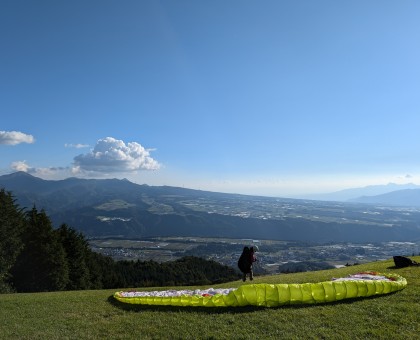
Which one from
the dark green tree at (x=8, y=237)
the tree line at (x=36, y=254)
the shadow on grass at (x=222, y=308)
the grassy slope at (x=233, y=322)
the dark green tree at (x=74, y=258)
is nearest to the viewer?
the grassy slope at (x=233, y=322)

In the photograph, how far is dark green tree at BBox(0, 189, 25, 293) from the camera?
53.0 metres

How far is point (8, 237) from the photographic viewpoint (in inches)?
2138

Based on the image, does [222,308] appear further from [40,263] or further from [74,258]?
[74,258]

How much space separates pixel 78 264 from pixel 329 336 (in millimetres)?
63362

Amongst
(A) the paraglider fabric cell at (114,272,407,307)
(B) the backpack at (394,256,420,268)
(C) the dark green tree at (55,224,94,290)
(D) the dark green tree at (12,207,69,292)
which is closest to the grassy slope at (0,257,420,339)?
(A) the paraglider fabric cell at (114,272,407,307)

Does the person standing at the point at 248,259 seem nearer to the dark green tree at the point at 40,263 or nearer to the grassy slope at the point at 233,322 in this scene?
the grassy slope at the point at 233,322

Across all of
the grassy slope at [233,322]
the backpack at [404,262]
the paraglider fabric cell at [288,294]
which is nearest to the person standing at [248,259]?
the paraglider fabric cell at [288,294]

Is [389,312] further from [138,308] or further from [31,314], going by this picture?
[31,314]

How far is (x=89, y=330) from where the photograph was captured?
16.8 meters

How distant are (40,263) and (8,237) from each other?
23.7 ft

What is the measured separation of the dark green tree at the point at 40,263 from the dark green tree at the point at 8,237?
1.99 metres

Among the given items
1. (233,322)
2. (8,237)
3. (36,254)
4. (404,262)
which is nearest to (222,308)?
(233,322)

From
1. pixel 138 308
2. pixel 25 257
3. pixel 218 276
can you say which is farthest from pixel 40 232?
pixel 218 276

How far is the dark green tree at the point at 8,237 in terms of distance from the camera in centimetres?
5303
